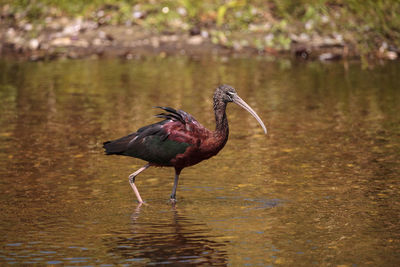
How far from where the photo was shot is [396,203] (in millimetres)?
9906

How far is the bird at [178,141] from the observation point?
10.1 meters

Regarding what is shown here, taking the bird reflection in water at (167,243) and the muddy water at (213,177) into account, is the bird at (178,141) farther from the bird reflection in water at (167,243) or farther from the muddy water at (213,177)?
the bird reflection in water at (167,243)

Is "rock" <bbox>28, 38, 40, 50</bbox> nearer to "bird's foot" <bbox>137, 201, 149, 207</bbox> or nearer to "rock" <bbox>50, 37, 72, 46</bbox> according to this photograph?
"rock" <bbox>50, 37, 72, 46</bbox>

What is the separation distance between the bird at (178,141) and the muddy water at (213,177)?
1.60 ft

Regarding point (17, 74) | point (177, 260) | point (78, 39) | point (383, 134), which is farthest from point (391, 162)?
point (78, 39)

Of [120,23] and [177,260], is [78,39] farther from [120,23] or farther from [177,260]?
[177,260]

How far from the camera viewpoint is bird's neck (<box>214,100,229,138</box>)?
33.3 feet

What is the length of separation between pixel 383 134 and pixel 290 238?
571 cm

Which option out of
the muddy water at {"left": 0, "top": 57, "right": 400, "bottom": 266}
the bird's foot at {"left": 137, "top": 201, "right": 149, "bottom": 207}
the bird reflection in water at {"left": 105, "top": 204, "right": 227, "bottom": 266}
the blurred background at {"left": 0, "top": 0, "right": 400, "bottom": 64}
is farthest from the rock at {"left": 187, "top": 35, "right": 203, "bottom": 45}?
the bird reflection in water at {"left": 105, "top": 204, "right": 227, "bottom": 266}

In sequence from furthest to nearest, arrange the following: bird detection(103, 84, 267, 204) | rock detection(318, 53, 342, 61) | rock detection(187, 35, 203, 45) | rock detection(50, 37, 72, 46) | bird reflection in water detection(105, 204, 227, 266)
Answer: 1. rock detection(50, 37, 72, 46)
2. rock detection(187, 35, 203, 45)
3. rock detection(318, 53, 342, 61)
4. bird detection(103, 84, 267, 204)
5. bird reflection in water detection(105, 204, 227, 266)

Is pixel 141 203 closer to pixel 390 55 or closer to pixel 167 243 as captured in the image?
pixel 167 243

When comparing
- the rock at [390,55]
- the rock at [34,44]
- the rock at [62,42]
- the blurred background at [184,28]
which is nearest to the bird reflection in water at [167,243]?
the rock at [390,55]

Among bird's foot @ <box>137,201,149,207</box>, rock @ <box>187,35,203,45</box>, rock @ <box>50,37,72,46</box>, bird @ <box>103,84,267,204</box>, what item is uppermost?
rock @ <box>50,37,72,46</box>

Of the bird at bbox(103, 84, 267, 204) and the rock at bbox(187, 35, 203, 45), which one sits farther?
the rock at bbox(187, 35, 203, 45)
